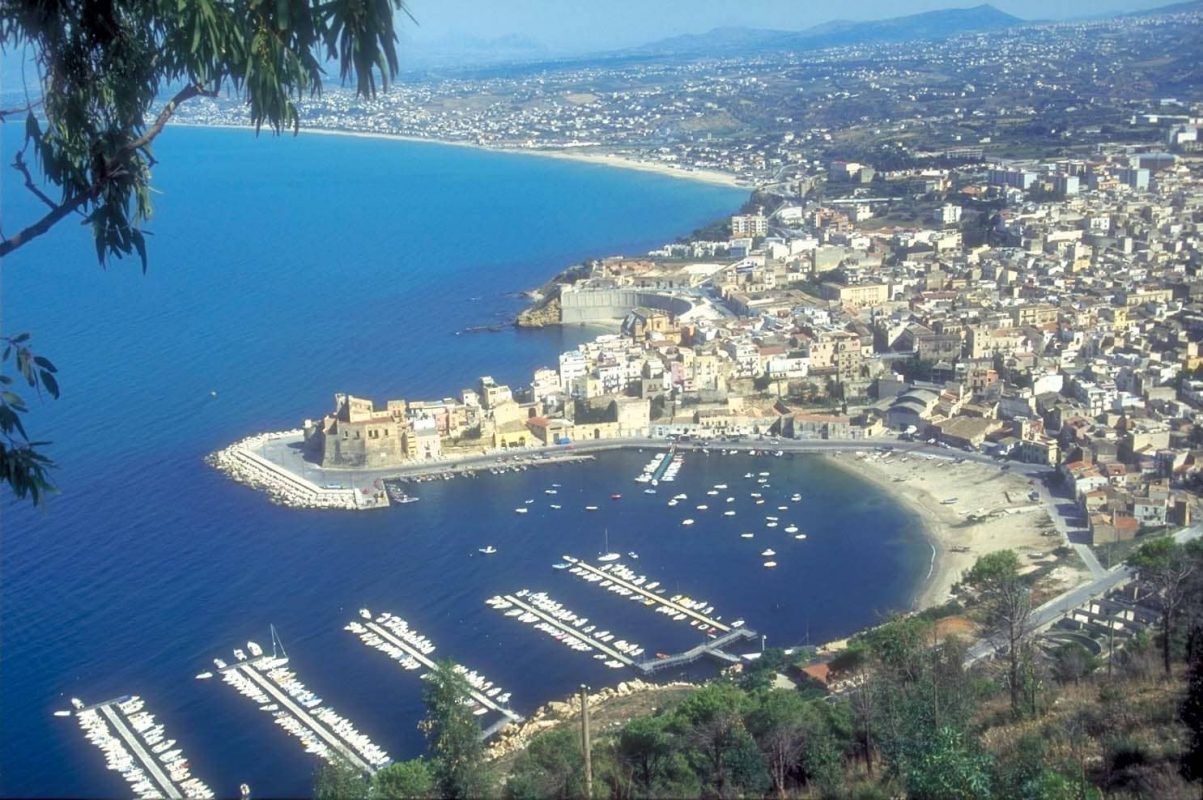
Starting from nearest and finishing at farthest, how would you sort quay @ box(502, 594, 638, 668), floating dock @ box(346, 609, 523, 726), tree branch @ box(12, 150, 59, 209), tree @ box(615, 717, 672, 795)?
1. tree branch @ box(12, 150, 59, 209)
2. tree @ box(615, 717, 672, 795)
3. floating dock @ box(346, 609, 523, 726)
4. quay @ box(502, 594, 638, 668)

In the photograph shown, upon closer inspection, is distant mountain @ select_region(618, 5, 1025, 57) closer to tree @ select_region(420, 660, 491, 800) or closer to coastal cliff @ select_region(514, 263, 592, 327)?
coastal cliff @ select_region(514, 263, 592, 327)

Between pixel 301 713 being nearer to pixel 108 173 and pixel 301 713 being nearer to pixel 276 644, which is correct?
pixel 276 644

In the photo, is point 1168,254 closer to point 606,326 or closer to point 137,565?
point 606,326

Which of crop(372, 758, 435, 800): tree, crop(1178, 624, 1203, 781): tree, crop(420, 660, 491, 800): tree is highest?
crop(1178, 624, 1203, 781): tree

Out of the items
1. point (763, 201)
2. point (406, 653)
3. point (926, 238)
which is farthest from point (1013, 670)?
point (763, 201)

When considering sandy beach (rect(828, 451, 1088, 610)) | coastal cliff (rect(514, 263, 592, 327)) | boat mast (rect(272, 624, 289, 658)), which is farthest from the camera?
coastal cliff (rect(514, 263, 592, 327))

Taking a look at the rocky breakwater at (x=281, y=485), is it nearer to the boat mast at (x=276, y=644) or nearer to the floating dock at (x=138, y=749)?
the boat mast at (x=276, y=644)

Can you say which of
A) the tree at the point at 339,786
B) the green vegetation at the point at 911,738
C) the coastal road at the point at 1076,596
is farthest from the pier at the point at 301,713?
the coastal road at the point at 1076,596

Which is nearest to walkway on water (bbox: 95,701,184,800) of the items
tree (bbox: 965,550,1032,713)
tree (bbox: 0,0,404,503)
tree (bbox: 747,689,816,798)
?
tree (bbox: 747,689,816,798)
